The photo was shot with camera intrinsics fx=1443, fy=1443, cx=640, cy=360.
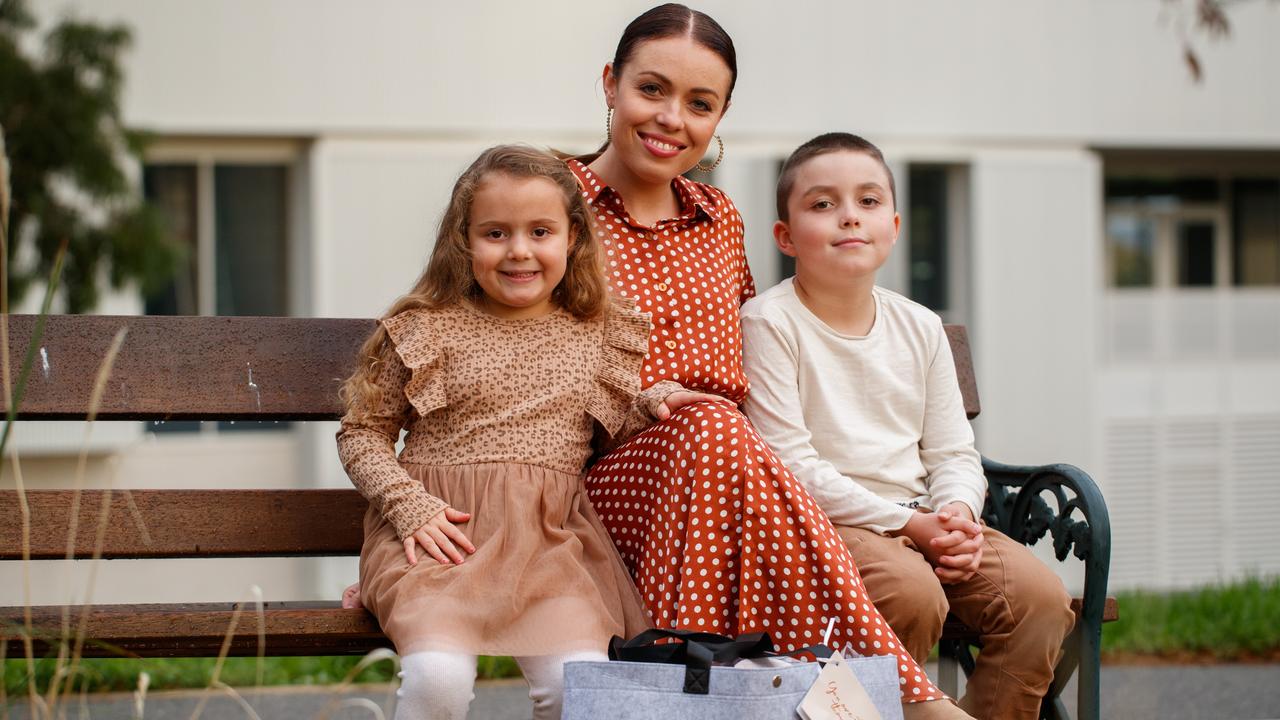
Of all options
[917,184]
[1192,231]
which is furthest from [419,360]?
[1192,231]

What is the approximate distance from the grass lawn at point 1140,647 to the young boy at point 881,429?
1.68 meters

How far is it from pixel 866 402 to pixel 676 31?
2.88 feet

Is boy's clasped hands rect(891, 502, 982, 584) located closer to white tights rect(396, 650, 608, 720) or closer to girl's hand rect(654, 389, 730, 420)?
girl's hand rect(654, 389, 730, 420)

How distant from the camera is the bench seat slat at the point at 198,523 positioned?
293cm

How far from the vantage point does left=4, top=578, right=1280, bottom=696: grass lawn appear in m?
4.40

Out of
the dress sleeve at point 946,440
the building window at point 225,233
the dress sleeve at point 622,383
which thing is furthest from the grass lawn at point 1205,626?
the building window at point 225,233

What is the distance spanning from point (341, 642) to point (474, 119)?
5100 mm

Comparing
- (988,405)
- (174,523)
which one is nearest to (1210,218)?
(988,405)

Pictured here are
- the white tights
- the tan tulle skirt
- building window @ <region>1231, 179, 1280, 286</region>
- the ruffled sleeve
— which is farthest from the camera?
building window @ <region>1231, 179, 1280, 286</region>

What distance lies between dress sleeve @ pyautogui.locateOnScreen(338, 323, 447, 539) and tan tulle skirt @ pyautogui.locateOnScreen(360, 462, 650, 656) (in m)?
0.06

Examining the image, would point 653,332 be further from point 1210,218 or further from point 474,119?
point 1210,218

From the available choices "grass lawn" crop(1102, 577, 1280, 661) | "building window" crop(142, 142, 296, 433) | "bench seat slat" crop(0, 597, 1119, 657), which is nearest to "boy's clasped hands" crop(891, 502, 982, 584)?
"bench seat slat" crop(0, 597, 1119, 657)

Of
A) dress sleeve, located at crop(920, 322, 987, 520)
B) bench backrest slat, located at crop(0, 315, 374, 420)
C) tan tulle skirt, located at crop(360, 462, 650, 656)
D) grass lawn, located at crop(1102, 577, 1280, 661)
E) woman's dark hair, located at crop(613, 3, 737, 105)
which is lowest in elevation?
grass lawn, located at crop(1102, 577, 1280, 661)

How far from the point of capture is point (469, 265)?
284 cm
